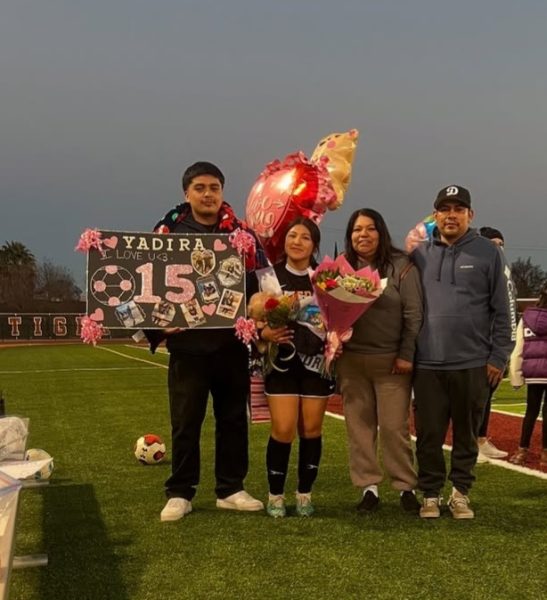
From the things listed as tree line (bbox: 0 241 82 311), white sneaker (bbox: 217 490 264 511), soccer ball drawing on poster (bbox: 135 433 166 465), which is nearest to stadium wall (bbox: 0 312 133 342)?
tree line (bbox: 0 241 82 311)

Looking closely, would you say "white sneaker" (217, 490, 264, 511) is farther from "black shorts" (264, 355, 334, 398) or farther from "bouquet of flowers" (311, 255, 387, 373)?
"bouquet of flowers" (311, 255, 387, 373)

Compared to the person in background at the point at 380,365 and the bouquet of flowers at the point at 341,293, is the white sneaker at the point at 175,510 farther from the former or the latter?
the bouquet of flowers at the point at 341,293

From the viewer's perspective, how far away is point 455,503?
451cm

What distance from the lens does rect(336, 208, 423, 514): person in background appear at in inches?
176

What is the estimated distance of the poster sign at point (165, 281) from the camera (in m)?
4.33

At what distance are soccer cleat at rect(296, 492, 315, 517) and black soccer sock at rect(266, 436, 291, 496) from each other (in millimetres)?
135

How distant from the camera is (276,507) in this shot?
4.57 m

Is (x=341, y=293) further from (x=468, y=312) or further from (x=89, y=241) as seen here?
(x=89, y=241)

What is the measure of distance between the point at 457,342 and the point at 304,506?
142 centimetres

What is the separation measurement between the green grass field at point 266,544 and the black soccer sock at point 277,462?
8.5 inches

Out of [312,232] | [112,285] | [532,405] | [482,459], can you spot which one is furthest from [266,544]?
[532,405]

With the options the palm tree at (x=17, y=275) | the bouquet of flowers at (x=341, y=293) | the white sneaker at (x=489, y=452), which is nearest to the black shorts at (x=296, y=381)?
the bouquet of flowers at (x=341, y=293)

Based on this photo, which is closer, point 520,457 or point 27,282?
point 520,457

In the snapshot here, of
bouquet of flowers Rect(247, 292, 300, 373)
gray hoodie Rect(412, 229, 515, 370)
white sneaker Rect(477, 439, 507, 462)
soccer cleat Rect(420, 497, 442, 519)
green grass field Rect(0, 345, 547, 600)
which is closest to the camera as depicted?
green grass field Rect(0, 345, 547, 600)
